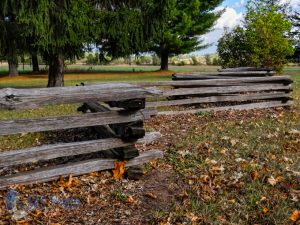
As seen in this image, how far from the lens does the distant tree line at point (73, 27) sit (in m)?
15.0

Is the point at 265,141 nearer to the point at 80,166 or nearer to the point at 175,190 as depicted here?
the point at 175,190

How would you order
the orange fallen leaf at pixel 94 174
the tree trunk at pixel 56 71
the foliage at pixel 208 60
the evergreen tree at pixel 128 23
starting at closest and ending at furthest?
the orange fallen leaf at pixel 94 174 < the evergreen tree at pixel 128 23 < the tree trunk at pixel 56 71 < the foliage at pixel 208 60

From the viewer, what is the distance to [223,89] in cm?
1114

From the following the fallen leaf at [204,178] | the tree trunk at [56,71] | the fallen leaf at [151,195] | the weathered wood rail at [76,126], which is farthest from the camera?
the tree trunk at [56,71]

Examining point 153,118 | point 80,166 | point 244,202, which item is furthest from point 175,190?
point 153,118

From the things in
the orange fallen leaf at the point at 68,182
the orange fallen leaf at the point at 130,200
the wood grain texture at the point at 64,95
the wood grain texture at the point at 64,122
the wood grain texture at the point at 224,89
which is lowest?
the orange fallen leaf at the point at 130,200

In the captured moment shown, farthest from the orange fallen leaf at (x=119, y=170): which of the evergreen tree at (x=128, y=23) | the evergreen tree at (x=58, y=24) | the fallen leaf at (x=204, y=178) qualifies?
the evergreen tree at (x=128, y=23)

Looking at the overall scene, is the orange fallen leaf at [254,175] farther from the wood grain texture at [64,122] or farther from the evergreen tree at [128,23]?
the evergreen tree at [128,23]

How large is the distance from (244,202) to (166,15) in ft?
48.0

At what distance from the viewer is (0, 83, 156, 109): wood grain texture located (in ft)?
14.6

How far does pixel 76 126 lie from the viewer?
5.12 metres

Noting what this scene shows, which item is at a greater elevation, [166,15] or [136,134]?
[166,15]

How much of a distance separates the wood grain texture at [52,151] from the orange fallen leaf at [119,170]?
0.26 metres

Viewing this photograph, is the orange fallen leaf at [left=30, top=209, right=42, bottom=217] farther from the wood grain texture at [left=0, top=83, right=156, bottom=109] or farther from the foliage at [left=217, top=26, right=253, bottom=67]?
the foliage at [left=217, top=26, right=253, bottom=67]
